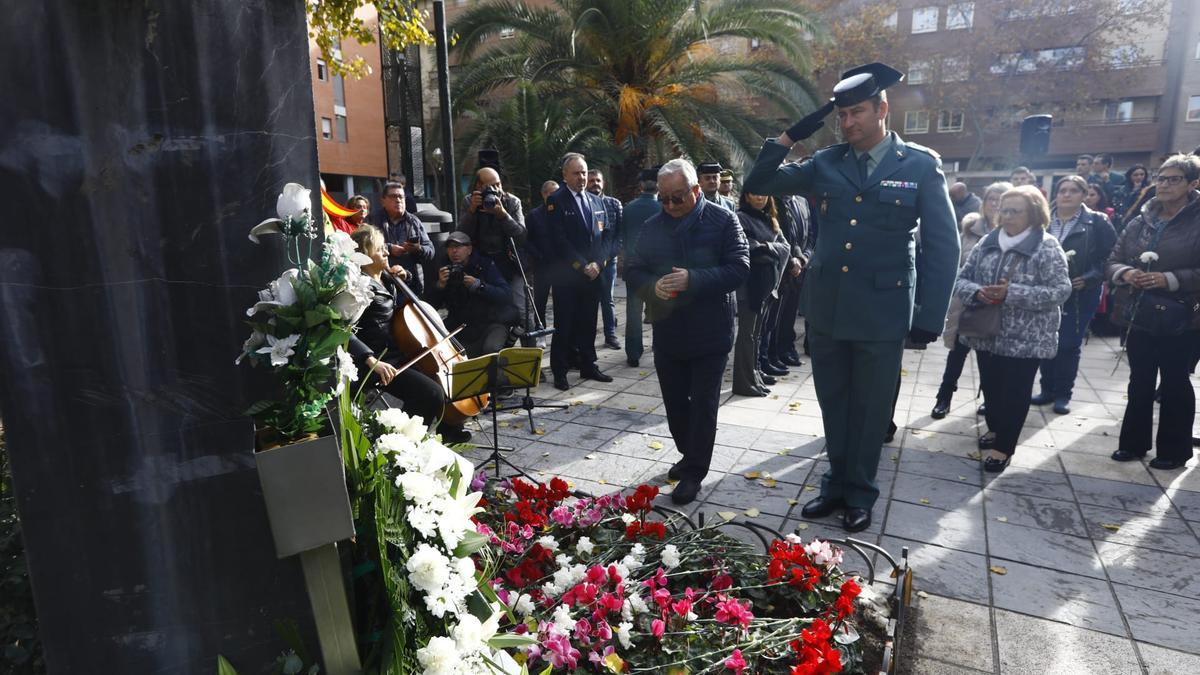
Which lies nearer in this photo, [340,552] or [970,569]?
[340,552]

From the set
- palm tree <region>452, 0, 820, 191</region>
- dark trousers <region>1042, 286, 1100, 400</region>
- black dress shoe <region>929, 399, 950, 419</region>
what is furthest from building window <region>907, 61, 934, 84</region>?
black dress shoe <region>929, 399, 950, 419</region>

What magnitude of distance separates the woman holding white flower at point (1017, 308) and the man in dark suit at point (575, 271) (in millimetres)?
3449

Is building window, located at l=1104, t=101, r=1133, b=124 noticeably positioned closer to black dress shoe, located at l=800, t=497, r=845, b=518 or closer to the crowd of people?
the crowd of people

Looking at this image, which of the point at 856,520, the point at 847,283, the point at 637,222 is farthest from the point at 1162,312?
the point at 637,222

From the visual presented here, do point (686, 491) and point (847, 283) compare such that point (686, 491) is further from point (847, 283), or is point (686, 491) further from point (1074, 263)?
point (1074, 263)

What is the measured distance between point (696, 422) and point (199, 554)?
2846 mm

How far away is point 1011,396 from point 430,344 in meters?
3.91

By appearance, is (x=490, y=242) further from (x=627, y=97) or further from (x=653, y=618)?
(x=627, y=97)

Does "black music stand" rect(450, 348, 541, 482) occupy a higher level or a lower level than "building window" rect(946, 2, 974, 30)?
lower

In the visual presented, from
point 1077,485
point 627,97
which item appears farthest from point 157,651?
point 627,97

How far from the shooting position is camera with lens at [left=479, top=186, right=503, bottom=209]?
6.79 meters

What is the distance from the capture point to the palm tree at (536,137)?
13.6 meters

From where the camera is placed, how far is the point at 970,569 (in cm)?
351

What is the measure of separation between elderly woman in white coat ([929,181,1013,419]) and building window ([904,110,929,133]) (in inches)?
1140
